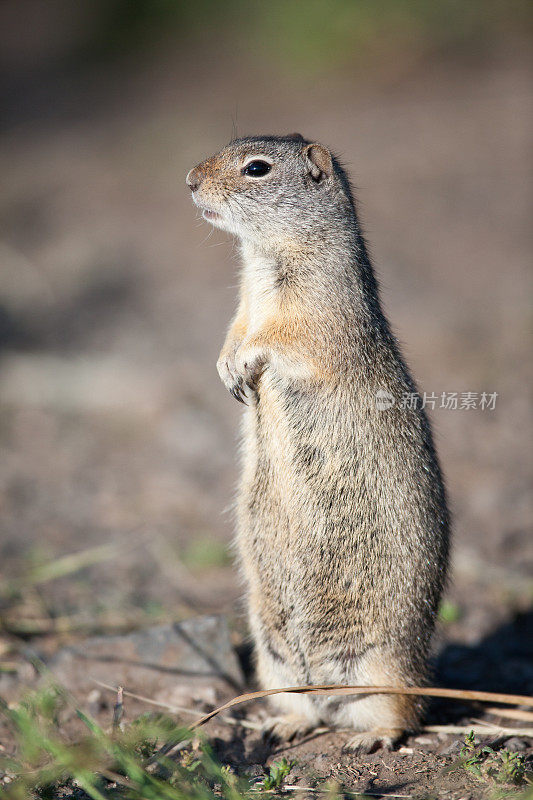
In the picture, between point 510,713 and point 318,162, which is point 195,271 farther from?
point 510,713

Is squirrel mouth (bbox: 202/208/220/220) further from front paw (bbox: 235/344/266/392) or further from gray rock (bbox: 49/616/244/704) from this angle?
gray rock (bbox: 49/616/244/704)

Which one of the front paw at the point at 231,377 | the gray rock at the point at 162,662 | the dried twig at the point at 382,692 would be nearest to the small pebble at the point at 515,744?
the dried twig at the point at 382,692

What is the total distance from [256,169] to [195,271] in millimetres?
5104

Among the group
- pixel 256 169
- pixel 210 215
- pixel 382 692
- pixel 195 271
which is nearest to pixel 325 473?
pixel 382 692

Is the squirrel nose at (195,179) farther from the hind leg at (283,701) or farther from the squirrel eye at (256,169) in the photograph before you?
the hind leg at (283,701)

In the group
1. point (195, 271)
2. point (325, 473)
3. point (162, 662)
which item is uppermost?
point (195, 271)

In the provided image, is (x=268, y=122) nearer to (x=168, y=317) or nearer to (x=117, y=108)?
(x=117, y=108)

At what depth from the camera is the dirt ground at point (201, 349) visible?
454 cm

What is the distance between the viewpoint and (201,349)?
7348 millimetres

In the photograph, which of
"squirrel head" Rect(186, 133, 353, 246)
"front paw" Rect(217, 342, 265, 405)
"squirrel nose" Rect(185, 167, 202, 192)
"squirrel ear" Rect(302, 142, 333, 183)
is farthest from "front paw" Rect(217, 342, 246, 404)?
"squirrel ear" Rect(302, 142, 333, 183)

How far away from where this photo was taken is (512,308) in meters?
7.70

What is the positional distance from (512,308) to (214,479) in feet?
11.7

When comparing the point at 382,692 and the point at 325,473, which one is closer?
the point at 382,692

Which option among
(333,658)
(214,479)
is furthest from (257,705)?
(214,479)
